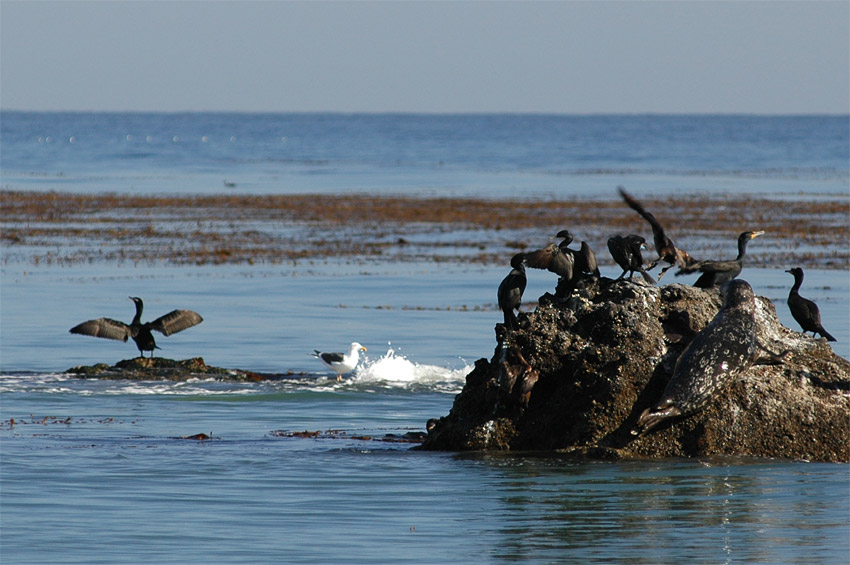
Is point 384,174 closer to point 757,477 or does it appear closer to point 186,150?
point 186,150

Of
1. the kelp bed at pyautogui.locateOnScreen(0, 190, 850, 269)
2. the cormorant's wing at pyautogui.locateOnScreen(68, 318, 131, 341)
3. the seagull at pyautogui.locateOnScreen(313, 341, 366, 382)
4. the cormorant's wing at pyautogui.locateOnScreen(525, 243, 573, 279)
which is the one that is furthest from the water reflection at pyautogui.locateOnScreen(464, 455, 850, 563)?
the kelp bed at pyautogui.locateOnScreen(0, 190, 850, 269)

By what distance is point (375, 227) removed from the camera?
3641 centimetres

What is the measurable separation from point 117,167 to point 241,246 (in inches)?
2023

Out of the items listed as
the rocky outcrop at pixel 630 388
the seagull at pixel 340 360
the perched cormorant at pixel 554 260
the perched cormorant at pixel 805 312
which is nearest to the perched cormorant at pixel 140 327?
the seagull at pixel 340 360

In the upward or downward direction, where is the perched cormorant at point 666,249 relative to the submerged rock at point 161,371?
upward

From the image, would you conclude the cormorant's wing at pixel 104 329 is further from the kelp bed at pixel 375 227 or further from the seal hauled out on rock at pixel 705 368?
the kelp bed at pixel 375 227

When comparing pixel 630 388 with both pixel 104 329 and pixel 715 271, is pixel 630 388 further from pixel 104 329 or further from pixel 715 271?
pixel 104 329

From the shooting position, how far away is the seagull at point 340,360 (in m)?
15.4

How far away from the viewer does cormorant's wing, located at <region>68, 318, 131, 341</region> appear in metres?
15.8

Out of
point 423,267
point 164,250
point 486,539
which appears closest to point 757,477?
point 486,539

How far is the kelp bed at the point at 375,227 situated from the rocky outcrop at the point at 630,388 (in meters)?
16.2

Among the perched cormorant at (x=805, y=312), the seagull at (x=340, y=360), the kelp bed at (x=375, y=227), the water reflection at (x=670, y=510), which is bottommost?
the water reflection at (x=670, y=510)

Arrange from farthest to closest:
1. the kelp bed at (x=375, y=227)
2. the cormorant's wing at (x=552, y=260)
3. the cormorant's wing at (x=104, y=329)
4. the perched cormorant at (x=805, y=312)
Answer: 1. the kelp bed at (x=375, y=227)
2. the cormorant's wing at (x=104, y=329)
3. the perched cormorant at (x=805, y=312)
4. the cormorant's wing at (x=552, y=260)

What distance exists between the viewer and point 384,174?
7394cm
